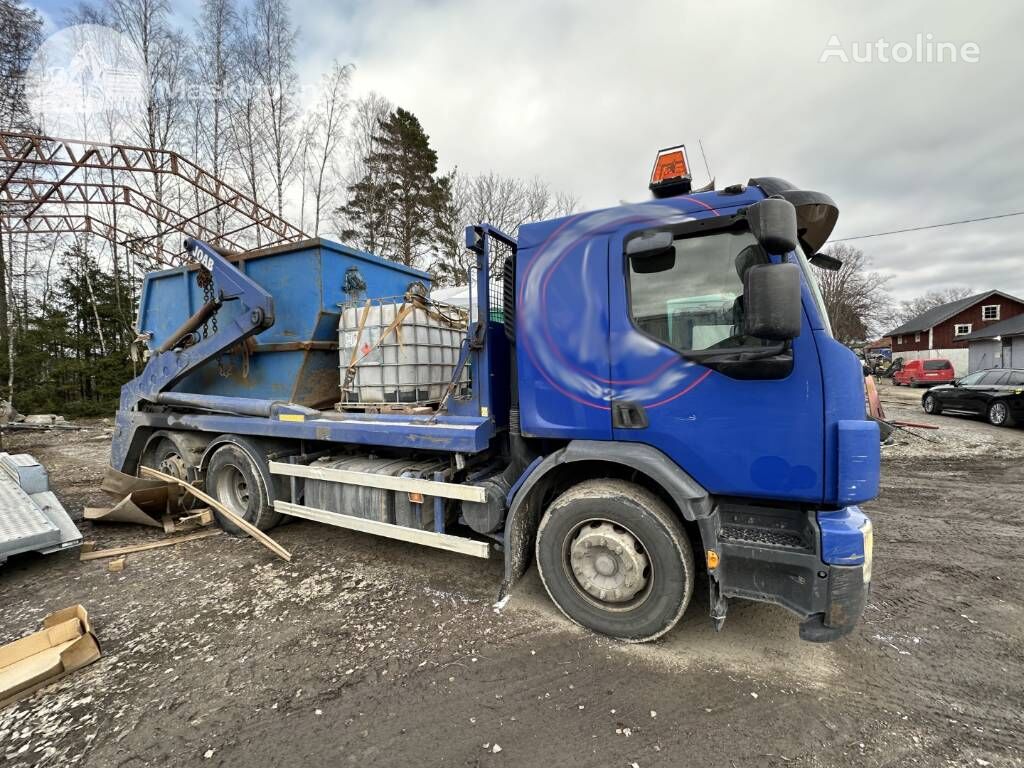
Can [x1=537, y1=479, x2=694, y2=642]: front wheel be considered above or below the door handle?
below

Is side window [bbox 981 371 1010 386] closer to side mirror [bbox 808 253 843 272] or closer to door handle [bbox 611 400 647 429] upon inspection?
side mirror [bbox 808 253 843 272]

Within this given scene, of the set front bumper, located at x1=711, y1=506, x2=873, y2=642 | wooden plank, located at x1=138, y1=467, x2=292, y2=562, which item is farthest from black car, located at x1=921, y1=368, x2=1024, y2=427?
wooden plank, located at x1=138, y1=467, x2=292, y2=562

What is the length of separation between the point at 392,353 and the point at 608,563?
2439mm

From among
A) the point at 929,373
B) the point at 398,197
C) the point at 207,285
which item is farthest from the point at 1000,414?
the point at 398,197

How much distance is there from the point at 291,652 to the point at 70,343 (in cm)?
1970

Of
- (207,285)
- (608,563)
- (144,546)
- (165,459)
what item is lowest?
(144,546)

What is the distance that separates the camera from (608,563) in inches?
113

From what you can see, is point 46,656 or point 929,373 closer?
point 46,656

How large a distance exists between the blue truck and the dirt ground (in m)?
0.37

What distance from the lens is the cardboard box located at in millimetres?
2461

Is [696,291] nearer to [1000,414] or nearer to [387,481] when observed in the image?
[387,481]

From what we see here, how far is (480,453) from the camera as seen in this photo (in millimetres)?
3703

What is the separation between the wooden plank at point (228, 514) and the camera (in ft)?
13.8

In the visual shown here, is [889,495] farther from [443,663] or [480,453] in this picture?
[443,663]
